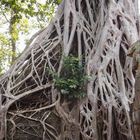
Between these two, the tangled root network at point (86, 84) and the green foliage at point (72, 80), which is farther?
the green foliage at point (72, 80)

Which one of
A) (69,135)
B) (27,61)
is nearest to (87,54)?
(27,61)

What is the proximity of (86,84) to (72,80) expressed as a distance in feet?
0.80

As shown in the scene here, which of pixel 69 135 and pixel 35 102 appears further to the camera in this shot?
pixel 35 102

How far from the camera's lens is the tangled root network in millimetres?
5113

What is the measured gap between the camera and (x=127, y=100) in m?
5.22

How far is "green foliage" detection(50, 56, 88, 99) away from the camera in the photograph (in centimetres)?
538

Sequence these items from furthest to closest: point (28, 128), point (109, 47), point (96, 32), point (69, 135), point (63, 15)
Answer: point (63, 15) < point (96, 32) < point (109, 47) < point (28, 128) < point (69, 135)

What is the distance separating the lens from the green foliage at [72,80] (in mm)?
5375

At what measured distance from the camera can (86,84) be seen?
5438mm

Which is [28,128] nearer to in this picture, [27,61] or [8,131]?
[8,131]

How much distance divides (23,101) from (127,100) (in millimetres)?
1782

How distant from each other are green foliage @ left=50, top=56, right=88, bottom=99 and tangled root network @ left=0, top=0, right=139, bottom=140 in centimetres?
9

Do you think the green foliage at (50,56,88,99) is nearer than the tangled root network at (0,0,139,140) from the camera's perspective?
No

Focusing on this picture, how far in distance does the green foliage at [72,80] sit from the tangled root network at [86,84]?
86mm
